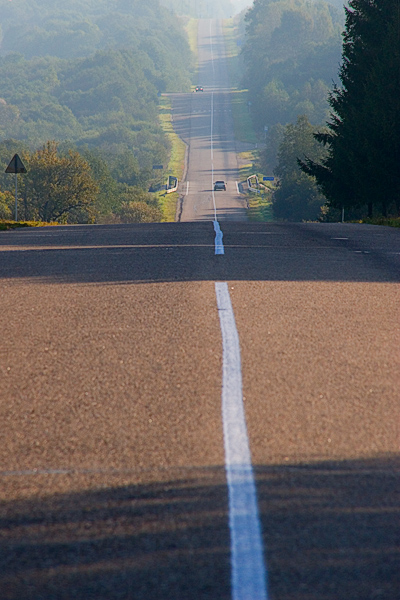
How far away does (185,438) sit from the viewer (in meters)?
4.09

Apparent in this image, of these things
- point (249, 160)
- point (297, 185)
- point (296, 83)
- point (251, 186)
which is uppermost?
point (296, 83)

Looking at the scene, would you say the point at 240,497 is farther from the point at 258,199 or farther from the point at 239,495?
the point at 258,199

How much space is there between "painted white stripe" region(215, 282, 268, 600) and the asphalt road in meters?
0.04

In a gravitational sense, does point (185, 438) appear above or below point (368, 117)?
below

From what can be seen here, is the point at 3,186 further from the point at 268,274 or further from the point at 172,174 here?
the point at 268,274

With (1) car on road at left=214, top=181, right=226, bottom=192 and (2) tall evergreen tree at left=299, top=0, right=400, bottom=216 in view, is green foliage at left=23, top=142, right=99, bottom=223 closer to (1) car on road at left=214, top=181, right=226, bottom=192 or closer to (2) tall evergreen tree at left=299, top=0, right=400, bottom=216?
(2) tall evergreen tree at left=299, top=0, right=400, bottom=216

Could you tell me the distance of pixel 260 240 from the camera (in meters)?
13.5

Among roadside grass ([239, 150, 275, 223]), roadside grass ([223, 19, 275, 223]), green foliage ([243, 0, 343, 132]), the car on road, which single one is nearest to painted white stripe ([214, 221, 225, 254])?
roadside grass ([223, 19, 275, 223])

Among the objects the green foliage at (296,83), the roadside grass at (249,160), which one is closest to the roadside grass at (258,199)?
the roadside grass at (249,160)

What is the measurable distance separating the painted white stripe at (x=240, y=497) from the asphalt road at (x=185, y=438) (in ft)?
0.14

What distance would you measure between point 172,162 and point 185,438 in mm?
139206

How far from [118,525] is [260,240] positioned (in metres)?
10.6

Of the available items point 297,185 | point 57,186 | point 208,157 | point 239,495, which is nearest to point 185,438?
point 239,495

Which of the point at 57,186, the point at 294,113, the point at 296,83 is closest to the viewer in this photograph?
the point at 57,186
